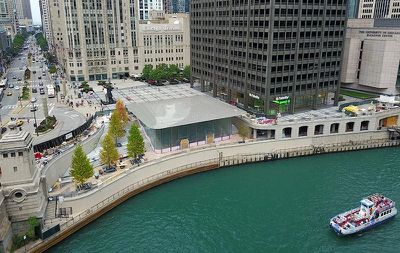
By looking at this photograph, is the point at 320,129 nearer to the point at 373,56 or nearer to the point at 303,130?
the point at 303,130

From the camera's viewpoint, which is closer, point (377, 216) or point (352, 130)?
point (377, 216)

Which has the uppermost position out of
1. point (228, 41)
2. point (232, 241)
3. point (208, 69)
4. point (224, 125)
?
point (228, 41)

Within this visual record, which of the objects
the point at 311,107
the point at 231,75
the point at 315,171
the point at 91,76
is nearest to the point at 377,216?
the point at 315,171

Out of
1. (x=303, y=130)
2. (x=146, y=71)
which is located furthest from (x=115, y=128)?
(x=146, y=71)

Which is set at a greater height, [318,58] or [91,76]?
[318,58]

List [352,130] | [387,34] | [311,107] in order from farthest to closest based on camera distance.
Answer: [387,34]
[311,107]
[352,130]

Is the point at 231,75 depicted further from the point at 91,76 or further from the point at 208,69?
the point at 91,76

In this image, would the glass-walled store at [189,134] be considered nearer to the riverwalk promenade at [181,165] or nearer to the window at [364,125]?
the riverwalk promenade at [181,165]
